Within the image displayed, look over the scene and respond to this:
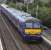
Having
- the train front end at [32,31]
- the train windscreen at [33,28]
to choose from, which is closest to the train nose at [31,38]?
the train front end at [32,31]

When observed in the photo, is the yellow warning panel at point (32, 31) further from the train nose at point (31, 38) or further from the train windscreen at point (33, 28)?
the train nose at point (31, 38)

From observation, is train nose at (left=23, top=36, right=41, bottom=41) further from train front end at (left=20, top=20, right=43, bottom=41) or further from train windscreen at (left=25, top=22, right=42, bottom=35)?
train windscreen at (left=25, top=22, right=42, bottom=35)

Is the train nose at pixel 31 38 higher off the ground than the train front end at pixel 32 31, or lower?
lower

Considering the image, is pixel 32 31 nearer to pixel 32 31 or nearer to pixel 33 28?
pixel 32 31

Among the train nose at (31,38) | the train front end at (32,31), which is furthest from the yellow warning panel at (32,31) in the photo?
the train nose at (31,38)

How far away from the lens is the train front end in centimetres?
2223

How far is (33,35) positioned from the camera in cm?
2223

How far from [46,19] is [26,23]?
9235 mm

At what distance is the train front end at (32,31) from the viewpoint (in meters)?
22.2

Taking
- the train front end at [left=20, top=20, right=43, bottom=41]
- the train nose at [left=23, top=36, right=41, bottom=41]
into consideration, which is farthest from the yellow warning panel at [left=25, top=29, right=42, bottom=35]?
the train nose at [left=23, top=36, right=41, bottom=41]

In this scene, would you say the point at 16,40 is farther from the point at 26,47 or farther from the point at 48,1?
the point at 48,1

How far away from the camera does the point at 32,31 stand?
2227 centimetres

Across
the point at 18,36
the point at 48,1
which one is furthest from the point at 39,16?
the point at 48,1

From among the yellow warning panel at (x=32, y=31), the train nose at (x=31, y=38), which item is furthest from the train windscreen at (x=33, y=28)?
the train nose at (x=31, y=38)
